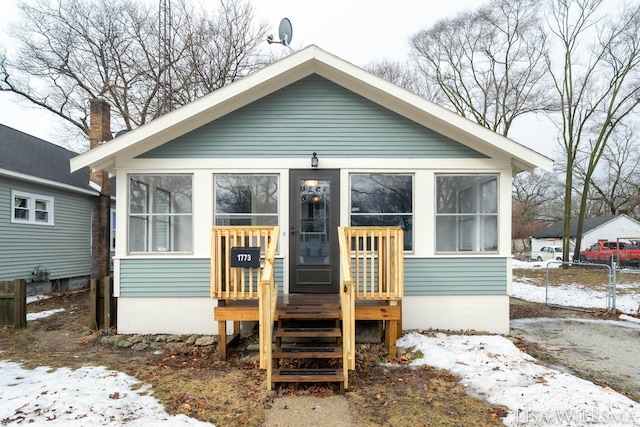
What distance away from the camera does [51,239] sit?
34.7 ft

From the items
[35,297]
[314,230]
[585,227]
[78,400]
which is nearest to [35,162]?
[35,297]

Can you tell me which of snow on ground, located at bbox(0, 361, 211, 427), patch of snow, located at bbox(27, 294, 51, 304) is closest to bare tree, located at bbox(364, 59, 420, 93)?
patch of snow, located at bbox(27, 294, 51, 304)

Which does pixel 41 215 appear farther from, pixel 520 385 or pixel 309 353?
pixel 520 385

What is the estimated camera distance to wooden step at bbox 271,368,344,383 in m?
3.78

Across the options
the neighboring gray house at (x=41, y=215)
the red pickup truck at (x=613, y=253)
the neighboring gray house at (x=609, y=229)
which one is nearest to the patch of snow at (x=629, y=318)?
the neighboring gray house at (x=41, y=215)

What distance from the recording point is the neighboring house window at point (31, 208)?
9.40 m

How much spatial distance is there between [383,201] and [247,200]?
7.45ft

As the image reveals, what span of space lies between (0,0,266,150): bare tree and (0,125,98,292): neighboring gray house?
14.8 feet

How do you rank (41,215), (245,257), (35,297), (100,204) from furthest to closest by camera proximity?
(100,204)
(41,215)
(35,297)
(245,257)

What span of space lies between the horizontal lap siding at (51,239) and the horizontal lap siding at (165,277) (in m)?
5.73

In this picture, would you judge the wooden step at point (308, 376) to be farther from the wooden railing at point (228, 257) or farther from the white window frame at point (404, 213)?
the white window frame at point (404, 213)

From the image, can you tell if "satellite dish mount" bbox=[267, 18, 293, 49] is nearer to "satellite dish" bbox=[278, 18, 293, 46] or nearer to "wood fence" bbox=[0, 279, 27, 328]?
"satellite dish" bbox=[278, 18, 293, 46]

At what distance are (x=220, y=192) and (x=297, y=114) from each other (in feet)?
5.97

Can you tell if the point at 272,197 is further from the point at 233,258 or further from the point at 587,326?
the point at 587,326
